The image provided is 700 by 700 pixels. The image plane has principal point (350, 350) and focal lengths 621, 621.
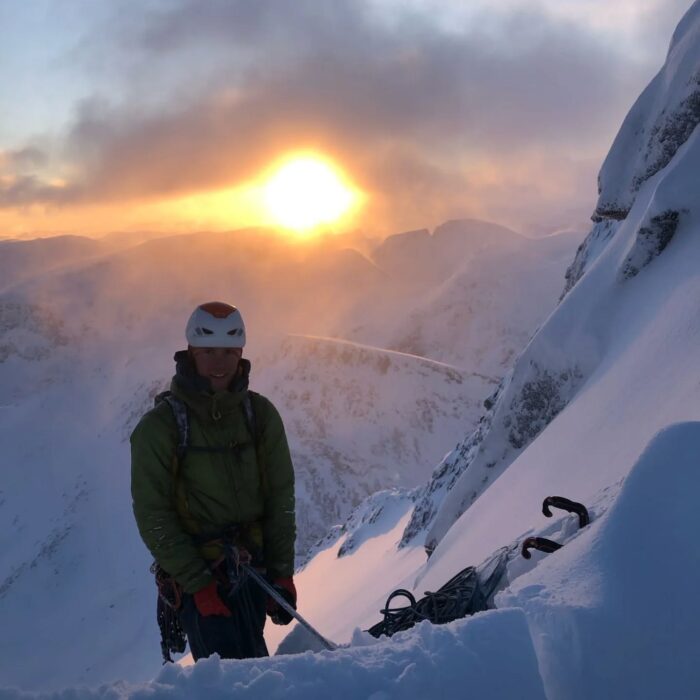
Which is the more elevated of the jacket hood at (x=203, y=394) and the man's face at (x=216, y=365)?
the man's face at (x=216, y=365)

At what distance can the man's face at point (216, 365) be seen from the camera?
15.0ft

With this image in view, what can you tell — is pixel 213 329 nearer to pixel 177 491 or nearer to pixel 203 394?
pixel 203 394

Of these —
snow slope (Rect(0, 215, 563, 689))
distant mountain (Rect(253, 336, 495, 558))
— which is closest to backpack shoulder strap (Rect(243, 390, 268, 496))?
snow slope (Rect(0, 215, 563, 689))

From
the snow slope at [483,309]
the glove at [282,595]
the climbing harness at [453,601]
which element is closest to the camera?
the climbing harness at [453,601]

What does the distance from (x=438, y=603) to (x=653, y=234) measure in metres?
6.40

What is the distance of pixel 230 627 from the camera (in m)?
4.52

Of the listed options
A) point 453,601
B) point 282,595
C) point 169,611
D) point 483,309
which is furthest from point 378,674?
point 483,309

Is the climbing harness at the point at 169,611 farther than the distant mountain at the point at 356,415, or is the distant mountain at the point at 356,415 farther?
the distant mountain at the point at 356,415

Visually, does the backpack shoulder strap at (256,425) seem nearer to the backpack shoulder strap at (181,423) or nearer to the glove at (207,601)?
the backpack shoulder strap at (181,423)

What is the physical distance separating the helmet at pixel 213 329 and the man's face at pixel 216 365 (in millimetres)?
46

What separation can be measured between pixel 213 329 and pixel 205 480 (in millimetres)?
1107

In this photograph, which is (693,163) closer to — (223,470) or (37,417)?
(223,470)

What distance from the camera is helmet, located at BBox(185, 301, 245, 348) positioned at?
4.61 meters

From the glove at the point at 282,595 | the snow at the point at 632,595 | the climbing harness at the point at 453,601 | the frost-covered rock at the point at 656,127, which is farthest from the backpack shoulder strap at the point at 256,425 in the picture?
the frost-covered rock at the point at 656,127
